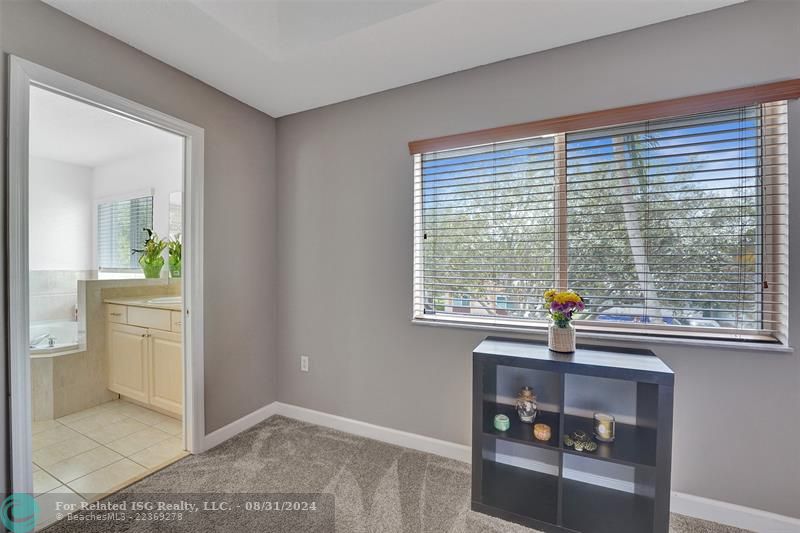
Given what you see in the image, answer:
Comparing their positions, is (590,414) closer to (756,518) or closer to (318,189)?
(756,518)

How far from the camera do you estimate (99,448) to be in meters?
2.23

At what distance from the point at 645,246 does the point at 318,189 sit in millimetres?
2104

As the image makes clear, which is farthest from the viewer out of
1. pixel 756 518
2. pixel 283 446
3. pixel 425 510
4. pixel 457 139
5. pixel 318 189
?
pixel 318 189

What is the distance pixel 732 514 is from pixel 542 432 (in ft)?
2.98

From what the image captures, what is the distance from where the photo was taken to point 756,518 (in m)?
1.53

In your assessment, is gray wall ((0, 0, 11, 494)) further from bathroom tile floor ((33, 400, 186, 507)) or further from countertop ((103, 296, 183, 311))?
countertop ((103, 296, 183, 311))

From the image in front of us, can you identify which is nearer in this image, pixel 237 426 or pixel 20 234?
pixel 20 234

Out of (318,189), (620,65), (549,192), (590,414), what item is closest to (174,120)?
(318,189)

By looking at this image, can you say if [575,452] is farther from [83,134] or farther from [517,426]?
[83,134]

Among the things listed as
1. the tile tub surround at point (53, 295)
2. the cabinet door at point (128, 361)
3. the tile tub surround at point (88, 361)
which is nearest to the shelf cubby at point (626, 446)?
the cabinet door at point (128, 361)

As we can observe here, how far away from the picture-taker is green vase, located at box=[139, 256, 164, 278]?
3.21 meters

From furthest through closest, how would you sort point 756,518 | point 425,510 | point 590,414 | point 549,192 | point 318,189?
point 318,189 < point 549,192 < point 590,414 < point 425,510 < point 756,518

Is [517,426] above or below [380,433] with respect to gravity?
above

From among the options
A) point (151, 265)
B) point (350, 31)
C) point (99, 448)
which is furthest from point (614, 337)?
point (151, 265)
